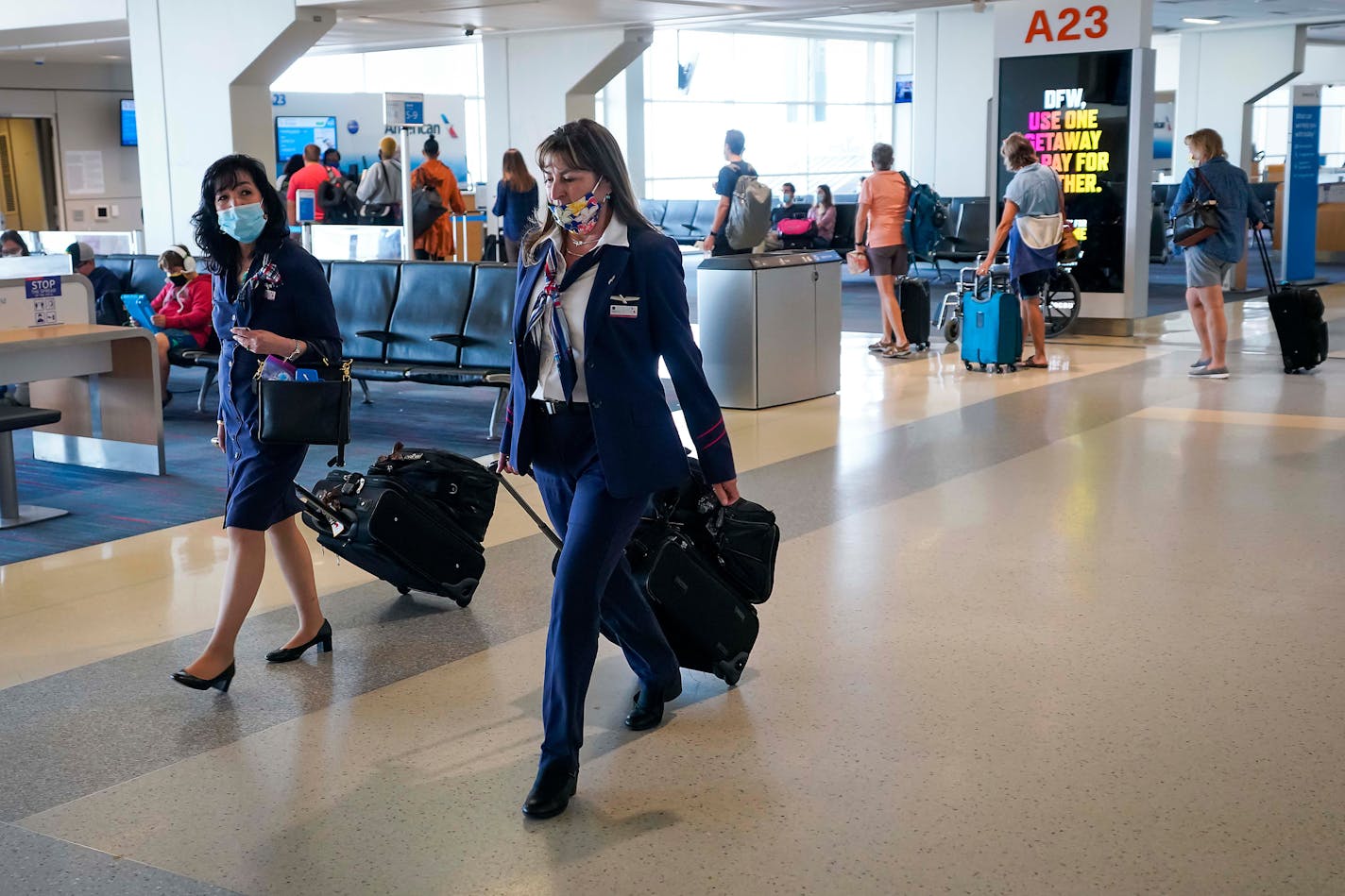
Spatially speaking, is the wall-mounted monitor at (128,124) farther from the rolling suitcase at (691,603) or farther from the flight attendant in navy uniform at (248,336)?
the rolling suitcase at (691,603)

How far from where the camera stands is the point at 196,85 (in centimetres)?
1295

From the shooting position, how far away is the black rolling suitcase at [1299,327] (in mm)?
Answer: 9812

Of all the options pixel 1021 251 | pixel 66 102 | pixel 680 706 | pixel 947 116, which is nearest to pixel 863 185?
pixel 1021 251

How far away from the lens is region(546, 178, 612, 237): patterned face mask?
317cm

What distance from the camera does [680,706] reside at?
3934mm

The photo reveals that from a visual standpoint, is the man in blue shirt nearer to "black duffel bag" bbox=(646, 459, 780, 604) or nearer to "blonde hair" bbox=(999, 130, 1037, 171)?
"blonde hair" bbox=(999, 130, 1037, 171)

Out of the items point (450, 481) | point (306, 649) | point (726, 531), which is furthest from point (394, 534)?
point (726, 531)

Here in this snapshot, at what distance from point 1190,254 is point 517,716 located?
708cm

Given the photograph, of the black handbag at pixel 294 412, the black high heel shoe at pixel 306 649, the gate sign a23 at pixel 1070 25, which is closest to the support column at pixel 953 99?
the gate sign a23 at pixel 1070 25

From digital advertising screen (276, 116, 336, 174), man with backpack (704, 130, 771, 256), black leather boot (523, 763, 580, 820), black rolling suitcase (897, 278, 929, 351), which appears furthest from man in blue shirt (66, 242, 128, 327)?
digital advertising screen (276, 116, 336, 174)

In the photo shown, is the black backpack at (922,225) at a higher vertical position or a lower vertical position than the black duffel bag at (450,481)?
higher

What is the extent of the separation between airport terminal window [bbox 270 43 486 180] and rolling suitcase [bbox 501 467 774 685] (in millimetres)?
20754

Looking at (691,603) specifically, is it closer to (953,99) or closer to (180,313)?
(180,313)

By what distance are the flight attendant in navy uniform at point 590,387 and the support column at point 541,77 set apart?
42.5 feet
